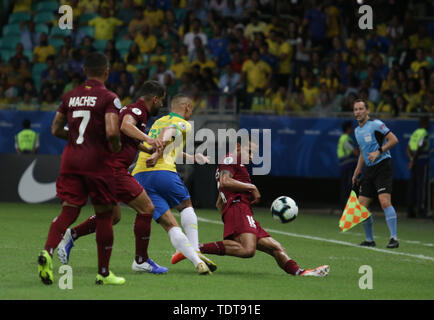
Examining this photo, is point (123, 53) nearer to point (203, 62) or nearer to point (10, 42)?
point (203, 62)

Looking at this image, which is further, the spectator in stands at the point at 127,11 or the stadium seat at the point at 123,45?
the spectator in stands at the point at 127,11

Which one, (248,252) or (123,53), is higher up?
(123,53)

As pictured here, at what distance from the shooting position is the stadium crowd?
67.4 feet

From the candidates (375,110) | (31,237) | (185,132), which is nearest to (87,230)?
(185,132)

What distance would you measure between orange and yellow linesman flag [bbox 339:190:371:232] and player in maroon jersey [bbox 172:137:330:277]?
3.69m

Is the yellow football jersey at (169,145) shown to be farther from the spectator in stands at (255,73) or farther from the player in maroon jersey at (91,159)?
the spectator in stands at (255,73)

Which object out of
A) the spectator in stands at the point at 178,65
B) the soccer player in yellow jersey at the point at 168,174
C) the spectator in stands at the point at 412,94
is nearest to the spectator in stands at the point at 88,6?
the spectator in stands at the point at 178,65

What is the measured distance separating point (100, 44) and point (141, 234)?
54.8 ft

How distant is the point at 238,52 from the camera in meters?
22.8

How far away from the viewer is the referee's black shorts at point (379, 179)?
1341 centimetres

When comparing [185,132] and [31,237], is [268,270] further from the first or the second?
[31,237]

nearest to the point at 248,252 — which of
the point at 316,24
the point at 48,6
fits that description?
the point at 316,24
